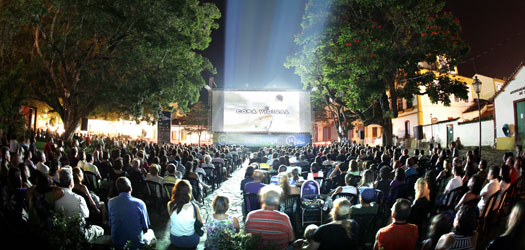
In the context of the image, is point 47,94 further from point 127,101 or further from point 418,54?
point 418,54

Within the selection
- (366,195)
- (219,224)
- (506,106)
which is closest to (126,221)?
(219,224)

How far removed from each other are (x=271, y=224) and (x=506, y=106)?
19.3 metres

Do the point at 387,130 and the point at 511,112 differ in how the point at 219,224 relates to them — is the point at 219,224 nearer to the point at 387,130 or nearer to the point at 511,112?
the point at 387,130

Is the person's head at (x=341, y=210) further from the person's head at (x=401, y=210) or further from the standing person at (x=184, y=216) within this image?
the standing person at (x=184, y=216)

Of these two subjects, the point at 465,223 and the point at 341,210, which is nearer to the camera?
the point at 465,223

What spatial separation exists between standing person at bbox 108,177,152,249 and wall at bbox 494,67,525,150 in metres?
17.6

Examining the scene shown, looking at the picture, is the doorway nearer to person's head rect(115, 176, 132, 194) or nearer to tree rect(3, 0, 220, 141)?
tree rect(3, 0, 220, 141)

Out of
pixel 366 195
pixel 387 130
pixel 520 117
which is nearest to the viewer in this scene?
pixel 366 195

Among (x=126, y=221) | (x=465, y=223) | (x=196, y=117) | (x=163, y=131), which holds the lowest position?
(x=126, y=221)

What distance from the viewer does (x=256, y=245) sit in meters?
3.20

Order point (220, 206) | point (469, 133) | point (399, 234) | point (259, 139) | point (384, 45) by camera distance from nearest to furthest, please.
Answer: point (399, 234) → point (220, 206) → point (384, 45) → point (469, 133) → point (259, 139)

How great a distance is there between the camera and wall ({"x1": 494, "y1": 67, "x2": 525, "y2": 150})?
17172 mm

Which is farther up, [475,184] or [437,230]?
[475,184]

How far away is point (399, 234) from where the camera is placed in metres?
3.32
